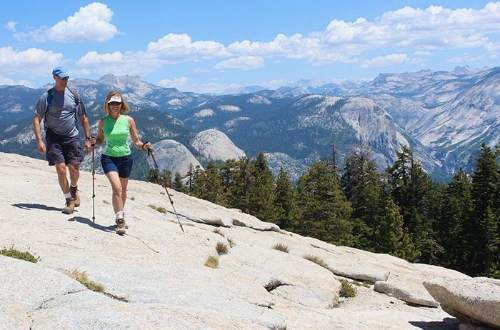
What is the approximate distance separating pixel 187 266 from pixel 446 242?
2862 inches

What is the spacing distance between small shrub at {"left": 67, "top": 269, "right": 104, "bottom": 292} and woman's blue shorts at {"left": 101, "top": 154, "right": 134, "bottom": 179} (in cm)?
391

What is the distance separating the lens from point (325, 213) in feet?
225

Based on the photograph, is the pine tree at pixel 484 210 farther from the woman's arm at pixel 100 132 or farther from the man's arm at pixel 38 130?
the man's arm at pixel 38 130

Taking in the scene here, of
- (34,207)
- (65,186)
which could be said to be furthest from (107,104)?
(34,207)

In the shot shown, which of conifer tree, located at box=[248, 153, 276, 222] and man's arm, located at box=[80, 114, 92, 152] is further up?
man's arm, located at box=[80, 114, 92, 152]

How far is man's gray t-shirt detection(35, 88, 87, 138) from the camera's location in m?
14.0

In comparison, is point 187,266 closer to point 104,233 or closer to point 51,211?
point 104,233

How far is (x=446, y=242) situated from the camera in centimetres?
7825

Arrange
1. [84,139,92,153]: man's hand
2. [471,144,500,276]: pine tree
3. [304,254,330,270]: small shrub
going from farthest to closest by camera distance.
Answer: [471,144,500,276]: pine tree, [304,254,330,270]: small shrub, [84,139,92,153]: man's hand

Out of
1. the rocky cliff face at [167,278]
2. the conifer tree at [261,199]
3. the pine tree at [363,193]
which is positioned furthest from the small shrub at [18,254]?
the pine tree at [363,193]

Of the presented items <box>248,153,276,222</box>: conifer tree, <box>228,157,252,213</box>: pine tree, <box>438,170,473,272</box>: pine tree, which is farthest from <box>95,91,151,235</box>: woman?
<box>438,170,473,272</box>: pine tree

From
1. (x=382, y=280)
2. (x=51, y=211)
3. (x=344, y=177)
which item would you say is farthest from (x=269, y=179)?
(x=51, y=211)

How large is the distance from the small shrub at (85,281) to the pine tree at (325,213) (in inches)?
2258

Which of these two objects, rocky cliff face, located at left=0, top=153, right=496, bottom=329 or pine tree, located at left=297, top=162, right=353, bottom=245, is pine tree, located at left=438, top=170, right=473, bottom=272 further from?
rocky cliff face, located at left=0, top=153, right=496, bottom=329
